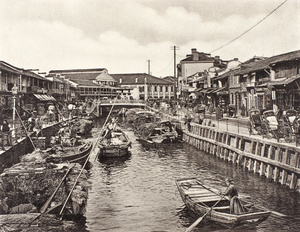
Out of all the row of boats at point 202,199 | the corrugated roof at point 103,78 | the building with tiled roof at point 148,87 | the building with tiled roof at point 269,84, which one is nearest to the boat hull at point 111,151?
the row of boats at point 202,199

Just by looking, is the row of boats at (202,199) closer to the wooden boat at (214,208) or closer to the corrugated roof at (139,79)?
the wooden boat at (214,208)

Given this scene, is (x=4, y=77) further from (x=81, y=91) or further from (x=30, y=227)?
(x=81, y=91)

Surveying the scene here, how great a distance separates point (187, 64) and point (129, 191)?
233 ft

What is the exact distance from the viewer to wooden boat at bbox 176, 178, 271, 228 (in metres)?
13.0

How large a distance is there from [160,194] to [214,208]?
6473 millimetres

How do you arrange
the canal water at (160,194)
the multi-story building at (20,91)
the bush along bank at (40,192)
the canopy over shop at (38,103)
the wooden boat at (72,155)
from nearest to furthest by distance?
the bush along bank at (40,192), the canal water at (160,194), the wooden boat at (72,155), the multi-story building at (20,91), the canopy over shop at (38,103)

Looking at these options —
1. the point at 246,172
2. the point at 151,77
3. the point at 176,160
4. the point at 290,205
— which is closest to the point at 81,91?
the point at 151,77

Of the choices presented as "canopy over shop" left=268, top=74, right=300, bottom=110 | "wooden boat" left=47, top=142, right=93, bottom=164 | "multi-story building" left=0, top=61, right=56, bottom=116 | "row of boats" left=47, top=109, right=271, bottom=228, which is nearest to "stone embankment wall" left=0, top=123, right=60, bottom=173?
"wooden boat" left=47, top=142, right=93, bottom=164

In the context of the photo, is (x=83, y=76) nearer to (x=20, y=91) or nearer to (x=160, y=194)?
(x=20, y=91)

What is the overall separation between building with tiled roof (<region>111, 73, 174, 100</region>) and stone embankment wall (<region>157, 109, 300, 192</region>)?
73042 millimetres

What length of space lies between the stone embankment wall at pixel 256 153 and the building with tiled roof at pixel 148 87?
73.0 metres

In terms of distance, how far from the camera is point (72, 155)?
81.3 ft

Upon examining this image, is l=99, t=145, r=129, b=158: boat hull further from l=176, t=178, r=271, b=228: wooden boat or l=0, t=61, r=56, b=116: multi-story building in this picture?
l=176, t=178, r=271, b=228: wooden boat

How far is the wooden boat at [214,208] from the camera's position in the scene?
13.0 metres
